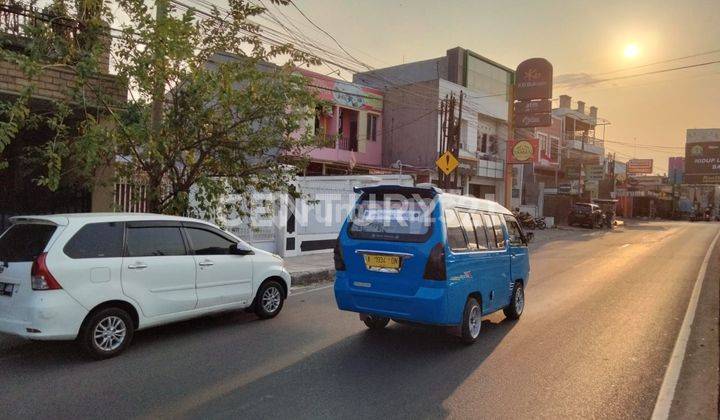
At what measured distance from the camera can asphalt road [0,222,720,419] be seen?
4.33 meters

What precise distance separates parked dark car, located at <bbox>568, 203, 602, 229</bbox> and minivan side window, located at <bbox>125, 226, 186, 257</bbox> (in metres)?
34.0

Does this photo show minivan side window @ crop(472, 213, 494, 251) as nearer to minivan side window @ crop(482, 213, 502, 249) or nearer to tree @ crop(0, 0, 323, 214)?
minivan side window @ crop(482, 213, 502, 249)

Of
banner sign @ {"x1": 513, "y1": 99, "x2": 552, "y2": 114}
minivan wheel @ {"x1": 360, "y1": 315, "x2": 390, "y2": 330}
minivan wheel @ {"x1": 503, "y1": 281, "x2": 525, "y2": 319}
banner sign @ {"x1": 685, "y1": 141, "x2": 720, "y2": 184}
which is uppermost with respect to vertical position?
banner sign @ {"x1": 513, "y1": 99, "x2": 552, "y2": 114}

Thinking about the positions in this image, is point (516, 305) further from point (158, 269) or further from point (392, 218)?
point (158, 269)

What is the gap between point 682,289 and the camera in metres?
11.0

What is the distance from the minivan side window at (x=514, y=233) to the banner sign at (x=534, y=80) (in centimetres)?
2277

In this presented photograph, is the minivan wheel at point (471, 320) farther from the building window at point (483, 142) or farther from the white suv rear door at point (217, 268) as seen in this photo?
the building window at point (483, 142)

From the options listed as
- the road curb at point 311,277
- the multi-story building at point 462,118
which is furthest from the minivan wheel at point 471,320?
the multi-story building at point 462,118

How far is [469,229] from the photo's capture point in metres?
6.46

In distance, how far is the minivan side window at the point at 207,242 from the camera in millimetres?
6660

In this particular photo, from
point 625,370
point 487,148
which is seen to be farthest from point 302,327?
point 487,148

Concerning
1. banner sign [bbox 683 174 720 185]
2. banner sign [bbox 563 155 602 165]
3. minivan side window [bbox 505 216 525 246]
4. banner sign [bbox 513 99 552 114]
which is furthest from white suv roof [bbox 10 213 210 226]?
banner sign [bbox 683 174 720 185]

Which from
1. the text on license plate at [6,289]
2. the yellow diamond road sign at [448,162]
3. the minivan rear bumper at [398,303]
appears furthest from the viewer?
the yellow diamond road sign at [448,162]

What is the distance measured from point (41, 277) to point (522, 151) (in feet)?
83.9
